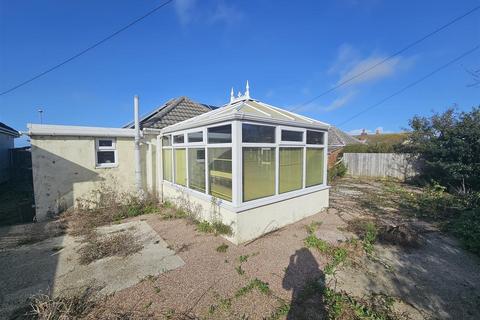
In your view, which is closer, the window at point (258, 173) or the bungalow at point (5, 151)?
the window at point (258, 173)

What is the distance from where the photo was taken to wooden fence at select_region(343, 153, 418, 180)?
44.5 feet

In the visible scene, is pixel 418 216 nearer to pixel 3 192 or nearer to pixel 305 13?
pixel 305 13

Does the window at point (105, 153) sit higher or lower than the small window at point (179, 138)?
lower

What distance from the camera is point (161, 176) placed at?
837 centimetres

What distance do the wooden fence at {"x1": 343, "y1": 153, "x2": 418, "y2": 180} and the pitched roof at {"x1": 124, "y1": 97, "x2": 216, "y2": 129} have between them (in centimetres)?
1273

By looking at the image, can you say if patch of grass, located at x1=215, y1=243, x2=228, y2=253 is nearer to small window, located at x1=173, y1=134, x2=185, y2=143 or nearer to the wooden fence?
small window, located at x1=173, y1=134, x2=185, y2=143

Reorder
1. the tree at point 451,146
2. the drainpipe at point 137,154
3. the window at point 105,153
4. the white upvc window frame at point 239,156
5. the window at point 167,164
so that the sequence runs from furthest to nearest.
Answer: the tree at point 451,146 → the window at point 167,164 → the drainpipe at point 137,154 → the window at point 105,153 → the white upvc window frame at point 239,156

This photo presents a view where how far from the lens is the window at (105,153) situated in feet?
24.4

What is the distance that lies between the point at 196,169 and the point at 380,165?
581 inches

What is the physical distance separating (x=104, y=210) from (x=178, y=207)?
2324mm

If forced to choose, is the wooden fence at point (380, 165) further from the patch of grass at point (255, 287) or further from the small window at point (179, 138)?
the patch of grass at point (255, 287)

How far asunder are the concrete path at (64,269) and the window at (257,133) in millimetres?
3035

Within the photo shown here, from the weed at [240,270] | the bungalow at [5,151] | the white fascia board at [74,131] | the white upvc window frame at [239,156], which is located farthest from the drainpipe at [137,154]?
the bungalow at [5,151]

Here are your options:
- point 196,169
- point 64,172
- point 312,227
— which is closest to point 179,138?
point 196,169
